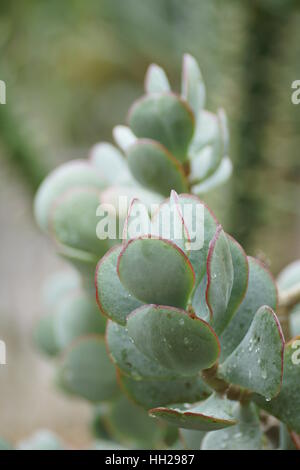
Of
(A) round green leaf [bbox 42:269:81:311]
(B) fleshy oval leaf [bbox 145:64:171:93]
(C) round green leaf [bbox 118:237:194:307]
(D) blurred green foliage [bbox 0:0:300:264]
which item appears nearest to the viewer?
(C) round green leaf [bbox 118:237:194:307]

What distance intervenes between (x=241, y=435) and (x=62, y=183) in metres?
0.18

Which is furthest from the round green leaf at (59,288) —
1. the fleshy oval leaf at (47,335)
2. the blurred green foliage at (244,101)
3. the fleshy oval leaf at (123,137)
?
the blurred green foliage at (244,101)

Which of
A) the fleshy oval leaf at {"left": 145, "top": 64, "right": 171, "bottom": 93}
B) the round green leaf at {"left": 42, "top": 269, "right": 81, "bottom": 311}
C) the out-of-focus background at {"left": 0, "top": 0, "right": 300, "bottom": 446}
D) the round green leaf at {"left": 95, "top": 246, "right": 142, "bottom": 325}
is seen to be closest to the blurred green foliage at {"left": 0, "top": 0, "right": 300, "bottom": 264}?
the out-of-focus background at {"left": 0, "top": 0, "right": 300, "bottom": 446}

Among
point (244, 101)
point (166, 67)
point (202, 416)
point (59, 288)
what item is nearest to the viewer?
point (202, 416)

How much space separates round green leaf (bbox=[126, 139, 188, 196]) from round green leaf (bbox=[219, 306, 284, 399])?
0.33 feet

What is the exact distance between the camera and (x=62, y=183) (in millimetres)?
383

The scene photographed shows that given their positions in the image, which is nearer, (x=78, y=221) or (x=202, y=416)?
(x=202, y=416)

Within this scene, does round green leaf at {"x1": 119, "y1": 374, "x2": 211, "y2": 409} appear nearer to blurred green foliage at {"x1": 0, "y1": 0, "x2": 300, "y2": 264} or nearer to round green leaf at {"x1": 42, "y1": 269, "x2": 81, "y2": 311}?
round green leaf at {"x1": 42, "y1": 269, "x2": 81, "y2": 311}

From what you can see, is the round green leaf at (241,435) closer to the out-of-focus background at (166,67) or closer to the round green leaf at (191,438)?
the round green leaf at (191,438)

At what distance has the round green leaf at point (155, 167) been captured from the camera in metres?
0.32

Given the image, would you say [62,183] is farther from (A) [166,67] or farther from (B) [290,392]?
(A) [166,67]

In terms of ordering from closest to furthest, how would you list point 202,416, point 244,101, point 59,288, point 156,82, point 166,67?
point 202,416 < point 156,82 < point 59,288 < point 244,101 < point 166,67

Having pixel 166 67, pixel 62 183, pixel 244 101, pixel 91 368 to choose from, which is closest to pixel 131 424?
pixel 91 368

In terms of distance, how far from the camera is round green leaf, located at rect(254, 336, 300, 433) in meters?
0.27
